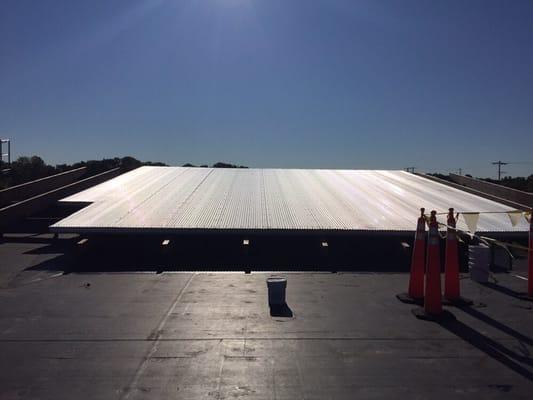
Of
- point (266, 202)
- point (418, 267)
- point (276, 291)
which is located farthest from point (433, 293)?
point (266, 202)

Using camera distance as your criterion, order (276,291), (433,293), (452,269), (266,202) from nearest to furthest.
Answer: (433,293), (276,291), (452,269), (266,202)

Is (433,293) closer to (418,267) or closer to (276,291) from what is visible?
(418,267)

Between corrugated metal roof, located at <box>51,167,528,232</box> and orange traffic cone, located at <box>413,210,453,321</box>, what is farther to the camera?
corrugated metal roof, located at <box>51,167,528,232</box>

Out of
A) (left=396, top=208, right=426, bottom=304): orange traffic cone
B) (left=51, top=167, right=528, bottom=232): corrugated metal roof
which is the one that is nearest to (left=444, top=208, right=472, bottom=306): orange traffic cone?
(left=396, top=208, right=426, bottom=304): orange traffic cone

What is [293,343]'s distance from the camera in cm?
641

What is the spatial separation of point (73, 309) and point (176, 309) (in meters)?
1.55

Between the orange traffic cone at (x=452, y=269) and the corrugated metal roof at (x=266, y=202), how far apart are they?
4.33m

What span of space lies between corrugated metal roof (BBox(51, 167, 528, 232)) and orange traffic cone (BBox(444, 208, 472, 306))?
4.33 metres

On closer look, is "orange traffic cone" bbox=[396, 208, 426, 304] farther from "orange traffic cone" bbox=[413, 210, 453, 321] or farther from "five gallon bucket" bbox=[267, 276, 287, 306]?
"five gallon bucket" bbox=[267, 276, 287, 306]

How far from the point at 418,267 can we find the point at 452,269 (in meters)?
0.51

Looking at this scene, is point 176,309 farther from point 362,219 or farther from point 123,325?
point 362,219

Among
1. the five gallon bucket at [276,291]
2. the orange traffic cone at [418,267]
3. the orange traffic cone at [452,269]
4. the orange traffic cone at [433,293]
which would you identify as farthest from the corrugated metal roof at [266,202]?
the orange traffic cone at [433,293]

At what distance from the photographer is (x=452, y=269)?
27.5 feet

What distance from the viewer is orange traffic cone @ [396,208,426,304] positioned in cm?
846
